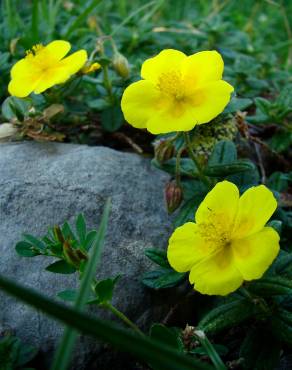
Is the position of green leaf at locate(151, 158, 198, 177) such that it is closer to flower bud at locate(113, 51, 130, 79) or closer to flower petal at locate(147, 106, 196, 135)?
flower petal at locate(147, 106, 196, 135)

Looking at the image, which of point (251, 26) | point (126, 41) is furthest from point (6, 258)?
point (251, 26)

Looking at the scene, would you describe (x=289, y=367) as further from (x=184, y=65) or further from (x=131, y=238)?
(x=184, y=65)

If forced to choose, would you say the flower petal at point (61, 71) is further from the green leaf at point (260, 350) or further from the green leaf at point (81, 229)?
the green leaf at point (260, 350)

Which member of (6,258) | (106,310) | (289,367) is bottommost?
(289,367)

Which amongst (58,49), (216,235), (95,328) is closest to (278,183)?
(216,235)

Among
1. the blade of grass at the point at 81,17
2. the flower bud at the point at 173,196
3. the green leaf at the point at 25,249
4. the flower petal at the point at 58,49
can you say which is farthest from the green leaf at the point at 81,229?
the blade of grass at the point at 81,17

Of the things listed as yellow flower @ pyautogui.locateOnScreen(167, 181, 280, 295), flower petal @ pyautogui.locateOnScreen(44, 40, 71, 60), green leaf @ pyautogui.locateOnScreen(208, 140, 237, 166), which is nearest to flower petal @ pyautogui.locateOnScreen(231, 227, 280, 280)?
yellow flower @ pyautogui.locateOnScreen(167, 181, 280, 295)
